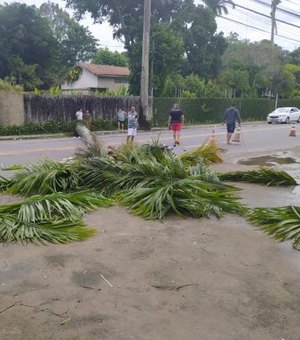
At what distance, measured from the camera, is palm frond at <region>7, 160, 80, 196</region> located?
7.47m

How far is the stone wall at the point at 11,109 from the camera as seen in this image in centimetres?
2303

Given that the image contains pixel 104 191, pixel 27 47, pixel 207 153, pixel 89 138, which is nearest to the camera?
pixel 104 191

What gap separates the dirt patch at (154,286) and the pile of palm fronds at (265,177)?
333 cm

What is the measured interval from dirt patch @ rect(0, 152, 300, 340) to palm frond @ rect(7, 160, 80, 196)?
1673 mm

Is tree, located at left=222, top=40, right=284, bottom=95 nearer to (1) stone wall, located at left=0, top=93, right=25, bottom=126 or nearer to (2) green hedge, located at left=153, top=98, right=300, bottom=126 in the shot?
(2) green hedge, located at left=153, top=98, right=300, bottom=126

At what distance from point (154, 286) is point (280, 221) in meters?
2.55

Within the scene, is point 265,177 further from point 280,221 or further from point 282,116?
point 282,116

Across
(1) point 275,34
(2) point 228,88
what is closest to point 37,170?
(2) point 228,88

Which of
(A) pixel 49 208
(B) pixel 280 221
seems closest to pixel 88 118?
(A) pixel 49 208

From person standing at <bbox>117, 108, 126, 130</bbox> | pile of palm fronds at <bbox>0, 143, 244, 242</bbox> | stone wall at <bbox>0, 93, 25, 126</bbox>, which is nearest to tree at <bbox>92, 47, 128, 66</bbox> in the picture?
person standing at <bbox>117, 108, 126, 130</bbox>

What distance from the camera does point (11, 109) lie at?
922 inches

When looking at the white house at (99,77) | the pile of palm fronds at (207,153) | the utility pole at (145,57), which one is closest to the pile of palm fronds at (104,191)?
the pile of palm fronds at (207,153)

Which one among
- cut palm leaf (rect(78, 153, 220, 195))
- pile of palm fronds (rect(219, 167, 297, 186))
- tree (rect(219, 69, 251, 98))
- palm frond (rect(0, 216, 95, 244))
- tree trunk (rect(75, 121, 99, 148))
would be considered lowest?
palm frond (rect(0, 216, 95, 244))

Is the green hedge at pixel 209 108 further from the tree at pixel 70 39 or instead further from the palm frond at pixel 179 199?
the palm frond at pixel 179 199
